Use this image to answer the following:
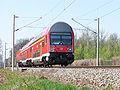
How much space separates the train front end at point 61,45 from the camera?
27.7 m

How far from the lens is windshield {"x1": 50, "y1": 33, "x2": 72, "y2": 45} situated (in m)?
28.0

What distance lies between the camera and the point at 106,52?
7969 centimetres

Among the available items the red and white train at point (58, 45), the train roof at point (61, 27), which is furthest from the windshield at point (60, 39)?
the train roof at point (61, 27)

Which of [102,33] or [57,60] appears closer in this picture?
[57,60]

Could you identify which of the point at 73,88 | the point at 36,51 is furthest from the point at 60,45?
the point at 73,88

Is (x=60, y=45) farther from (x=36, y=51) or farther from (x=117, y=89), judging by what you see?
(x=117, y=89)

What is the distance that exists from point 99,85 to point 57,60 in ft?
56.9

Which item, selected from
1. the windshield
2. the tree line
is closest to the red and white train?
the windshield

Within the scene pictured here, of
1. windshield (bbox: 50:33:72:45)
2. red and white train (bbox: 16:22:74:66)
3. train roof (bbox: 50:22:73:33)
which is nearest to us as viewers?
red and white train (bbox: 16:22:74:66)

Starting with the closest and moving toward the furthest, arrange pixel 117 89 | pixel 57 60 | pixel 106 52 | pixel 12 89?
pixel 117 89, pixel 12 89, pixel 57 60, pixel 106 52

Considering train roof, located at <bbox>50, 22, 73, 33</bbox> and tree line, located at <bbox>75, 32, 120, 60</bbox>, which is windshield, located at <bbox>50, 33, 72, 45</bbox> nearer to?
train roof, located at <bbox>50, 22, 73, 33</bbox>

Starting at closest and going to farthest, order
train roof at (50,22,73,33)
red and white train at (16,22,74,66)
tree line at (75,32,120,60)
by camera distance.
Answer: red and white train at (16,22,74,66)
train roof at (50,22,73,33)
tree line at (75,32,120,60)

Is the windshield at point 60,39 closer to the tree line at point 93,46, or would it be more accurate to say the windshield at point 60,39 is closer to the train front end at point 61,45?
the train front end at point 61,45

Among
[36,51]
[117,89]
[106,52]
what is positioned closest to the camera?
[117,89]
